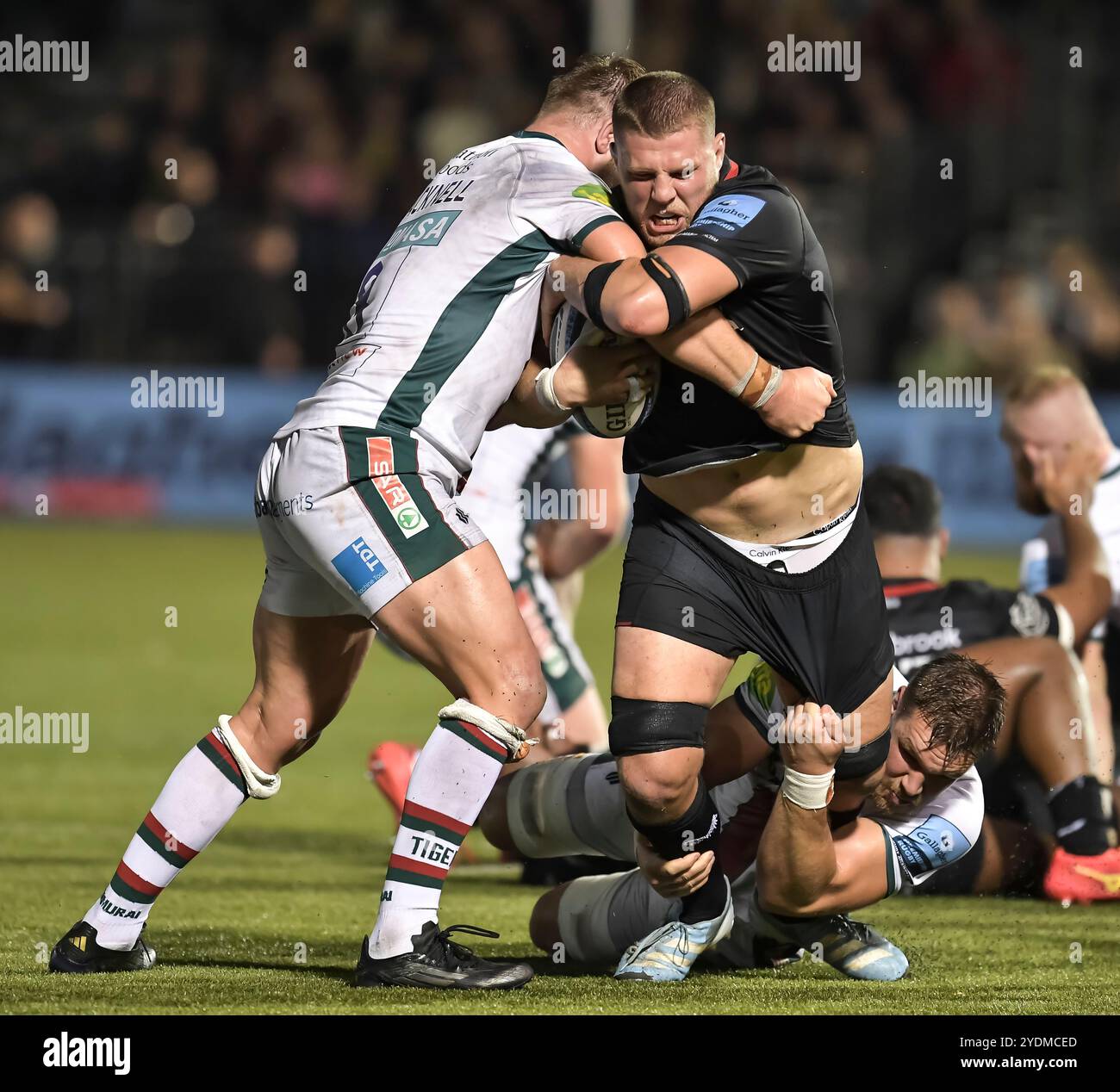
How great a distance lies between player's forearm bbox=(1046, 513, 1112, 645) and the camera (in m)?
6.85

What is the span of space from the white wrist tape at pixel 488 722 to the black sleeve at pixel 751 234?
1.20 meters

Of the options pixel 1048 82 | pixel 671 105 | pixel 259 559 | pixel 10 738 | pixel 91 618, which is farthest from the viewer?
pixel 1048 82

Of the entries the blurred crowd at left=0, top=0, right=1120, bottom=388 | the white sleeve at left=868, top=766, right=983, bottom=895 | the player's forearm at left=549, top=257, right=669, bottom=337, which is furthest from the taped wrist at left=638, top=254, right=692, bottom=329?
the blurred crowd at left=0, top=0, right=1120, bottom=388

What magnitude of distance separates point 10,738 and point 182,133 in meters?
12.1

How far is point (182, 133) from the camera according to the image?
19.9 metres

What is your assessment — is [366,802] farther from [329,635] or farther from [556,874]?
[329,635]

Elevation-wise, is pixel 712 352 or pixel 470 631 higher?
pixel 712 352

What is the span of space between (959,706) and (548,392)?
1.36m

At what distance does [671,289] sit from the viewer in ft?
14.3

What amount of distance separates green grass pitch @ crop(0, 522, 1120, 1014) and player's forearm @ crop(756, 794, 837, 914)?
25 cm

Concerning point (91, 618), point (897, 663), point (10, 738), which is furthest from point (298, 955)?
point (91, 618)

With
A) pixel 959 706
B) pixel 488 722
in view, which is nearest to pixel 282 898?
pixel 488 722

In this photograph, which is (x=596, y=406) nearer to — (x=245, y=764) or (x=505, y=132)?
(x=245, y=764)
